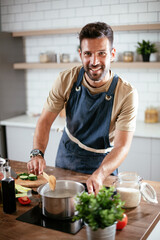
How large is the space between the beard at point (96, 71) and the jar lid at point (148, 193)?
3.03ft

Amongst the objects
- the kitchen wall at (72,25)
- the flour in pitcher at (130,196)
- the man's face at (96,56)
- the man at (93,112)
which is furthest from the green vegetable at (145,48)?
the flour in pitcher at (130,196)

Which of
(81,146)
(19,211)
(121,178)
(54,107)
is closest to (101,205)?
(121,178)

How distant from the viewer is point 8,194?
5.97ft

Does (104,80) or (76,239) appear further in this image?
(104,80)

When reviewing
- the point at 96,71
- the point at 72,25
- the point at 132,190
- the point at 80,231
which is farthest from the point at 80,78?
the point at 72,25

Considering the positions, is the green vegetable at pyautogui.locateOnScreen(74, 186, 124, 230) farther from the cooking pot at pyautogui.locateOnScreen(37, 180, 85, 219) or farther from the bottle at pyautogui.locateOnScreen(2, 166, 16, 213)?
the bottle at pyautogui.locateOnScreen(2, 166, 16, 213)

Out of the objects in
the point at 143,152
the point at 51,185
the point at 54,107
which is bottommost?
the point at 143,152

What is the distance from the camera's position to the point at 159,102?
179 inches

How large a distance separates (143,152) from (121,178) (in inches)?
85.5

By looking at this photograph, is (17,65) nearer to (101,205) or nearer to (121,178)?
(121,178)

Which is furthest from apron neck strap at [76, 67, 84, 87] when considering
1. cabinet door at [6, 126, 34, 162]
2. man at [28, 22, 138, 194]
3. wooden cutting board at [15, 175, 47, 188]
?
cabinet door at [6, 126, 34, 162]

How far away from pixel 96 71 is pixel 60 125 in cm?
217

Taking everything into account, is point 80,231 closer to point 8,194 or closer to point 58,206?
point 58,206

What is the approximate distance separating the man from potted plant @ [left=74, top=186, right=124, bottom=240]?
0.74m
